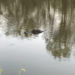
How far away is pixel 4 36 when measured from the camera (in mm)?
14164

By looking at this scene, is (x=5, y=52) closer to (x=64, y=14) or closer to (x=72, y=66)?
(x=72, y=66)

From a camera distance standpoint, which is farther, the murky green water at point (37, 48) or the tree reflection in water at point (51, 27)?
the tree reflection in water at point (51, 27)

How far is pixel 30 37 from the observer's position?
13.6 meters

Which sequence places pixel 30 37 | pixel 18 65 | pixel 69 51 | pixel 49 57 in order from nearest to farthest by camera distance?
pixel 18 65 < pixel 49 57 < pixel 69 51 < pixel 30 37

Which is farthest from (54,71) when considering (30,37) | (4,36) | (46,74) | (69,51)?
(4,36)

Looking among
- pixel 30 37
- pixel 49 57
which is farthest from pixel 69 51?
pixel 30 37

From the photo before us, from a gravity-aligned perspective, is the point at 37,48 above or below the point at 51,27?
below

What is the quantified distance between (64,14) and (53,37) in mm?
7432

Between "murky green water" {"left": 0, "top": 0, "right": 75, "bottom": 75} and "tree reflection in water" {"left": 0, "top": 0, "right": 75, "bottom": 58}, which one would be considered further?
"tree reflection in water" {"left": 0, "top": 0, "right": 75, "bottom": 58}

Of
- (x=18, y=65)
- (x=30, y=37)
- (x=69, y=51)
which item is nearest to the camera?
(x=18, y=65)

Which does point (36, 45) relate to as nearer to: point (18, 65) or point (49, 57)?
point (49, 57)

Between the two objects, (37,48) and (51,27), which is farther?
(51,27)

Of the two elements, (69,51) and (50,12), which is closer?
(69,51)

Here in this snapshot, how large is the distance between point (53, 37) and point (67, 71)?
480cm
